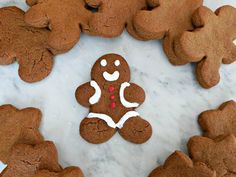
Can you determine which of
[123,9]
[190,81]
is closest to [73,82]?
[123,9]

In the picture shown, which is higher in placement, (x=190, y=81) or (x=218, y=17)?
(x=218, y=17)

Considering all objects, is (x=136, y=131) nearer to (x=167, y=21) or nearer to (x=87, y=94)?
(x=87, y=94)

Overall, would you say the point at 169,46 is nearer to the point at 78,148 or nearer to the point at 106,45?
the point at 106,45

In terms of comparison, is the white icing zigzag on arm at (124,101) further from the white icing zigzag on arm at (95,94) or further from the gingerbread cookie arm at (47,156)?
the gingerbread cookie arm at (47,156)

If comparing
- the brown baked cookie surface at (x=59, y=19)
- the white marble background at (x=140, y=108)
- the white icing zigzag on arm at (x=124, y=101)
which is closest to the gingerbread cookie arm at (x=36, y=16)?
the brown baked cookie surface at (x=59, y=19)

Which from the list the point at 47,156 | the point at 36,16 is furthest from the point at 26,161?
the point at 36,16

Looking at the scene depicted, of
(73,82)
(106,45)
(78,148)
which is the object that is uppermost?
(106,45)
